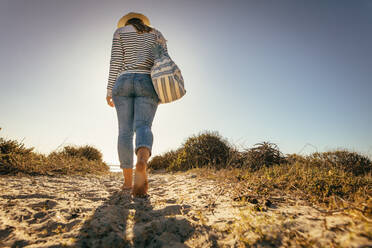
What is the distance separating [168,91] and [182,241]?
158cm

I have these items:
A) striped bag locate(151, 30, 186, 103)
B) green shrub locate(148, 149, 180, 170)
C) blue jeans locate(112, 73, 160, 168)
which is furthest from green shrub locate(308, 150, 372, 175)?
blue jeans locate(112, 73, 160, 168)

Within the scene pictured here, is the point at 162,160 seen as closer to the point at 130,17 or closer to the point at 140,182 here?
the point at 140,182

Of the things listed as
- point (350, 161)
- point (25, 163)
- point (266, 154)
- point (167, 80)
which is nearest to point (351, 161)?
point (350, 161)

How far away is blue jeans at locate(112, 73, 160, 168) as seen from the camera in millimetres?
2238

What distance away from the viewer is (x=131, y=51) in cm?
243

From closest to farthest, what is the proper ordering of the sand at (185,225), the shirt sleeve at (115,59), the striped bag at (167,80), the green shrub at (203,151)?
the sand at (185,225)
the striped bag at (167,80)
the shirt sleeve at (115,59)
the green shrub at (203,151)

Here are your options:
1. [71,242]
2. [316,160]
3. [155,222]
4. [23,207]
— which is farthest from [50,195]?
[316,160]

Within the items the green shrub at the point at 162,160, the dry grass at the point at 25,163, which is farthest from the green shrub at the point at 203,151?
the dry grass at the point at 25,163

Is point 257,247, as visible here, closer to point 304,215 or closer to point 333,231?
point 333,231

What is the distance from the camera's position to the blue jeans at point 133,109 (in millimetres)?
2238

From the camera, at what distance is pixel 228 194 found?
1962 mm

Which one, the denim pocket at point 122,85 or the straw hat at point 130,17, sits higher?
the straw hat at point 130,17

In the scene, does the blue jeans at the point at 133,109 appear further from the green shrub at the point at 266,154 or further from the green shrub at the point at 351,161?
the green shrub at the point at 351,161

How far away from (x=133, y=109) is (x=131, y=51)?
2.59 ft
